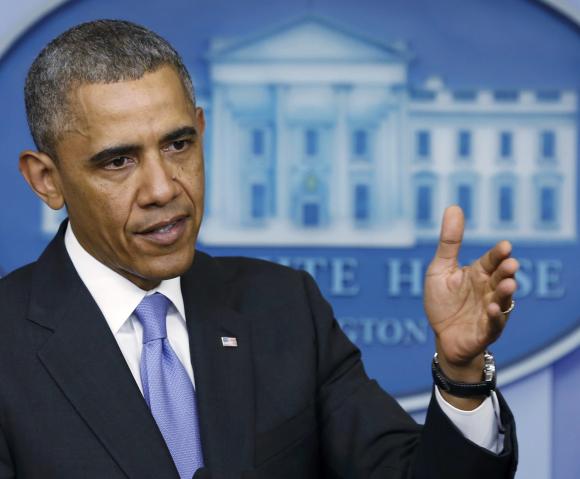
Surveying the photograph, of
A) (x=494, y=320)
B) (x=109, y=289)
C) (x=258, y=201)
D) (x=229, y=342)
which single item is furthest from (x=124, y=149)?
(x=258, y=201)

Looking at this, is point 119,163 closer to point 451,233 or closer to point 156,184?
point 156,184

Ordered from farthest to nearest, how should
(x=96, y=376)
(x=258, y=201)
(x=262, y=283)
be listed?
(x=258, y=201) → (x=262, y=283) → (x=96, y=376)

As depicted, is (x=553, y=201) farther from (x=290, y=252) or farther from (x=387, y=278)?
(x=290, y=252)

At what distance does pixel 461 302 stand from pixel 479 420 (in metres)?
0.17

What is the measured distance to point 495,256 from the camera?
1345 mm

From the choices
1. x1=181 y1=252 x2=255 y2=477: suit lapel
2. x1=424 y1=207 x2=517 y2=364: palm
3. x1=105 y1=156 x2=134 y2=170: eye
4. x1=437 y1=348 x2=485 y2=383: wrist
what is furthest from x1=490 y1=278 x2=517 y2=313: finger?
x1=105 y1=156 x2=134 y2=170: eye

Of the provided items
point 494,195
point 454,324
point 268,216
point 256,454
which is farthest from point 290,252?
point 454,324

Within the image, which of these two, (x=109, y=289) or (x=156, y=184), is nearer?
(x=156, y=184)

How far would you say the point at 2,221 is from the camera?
8.00ft

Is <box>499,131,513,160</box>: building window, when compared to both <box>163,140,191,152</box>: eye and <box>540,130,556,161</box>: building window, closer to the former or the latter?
<box>540,130,556,161</box>: building window

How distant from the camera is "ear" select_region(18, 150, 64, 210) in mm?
1626

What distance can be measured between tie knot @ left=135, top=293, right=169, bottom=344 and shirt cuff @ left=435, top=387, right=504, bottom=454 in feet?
1.44

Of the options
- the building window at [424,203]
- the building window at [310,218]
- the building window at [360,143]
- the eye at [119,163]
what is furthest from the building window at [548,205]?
the eye at [119,163]

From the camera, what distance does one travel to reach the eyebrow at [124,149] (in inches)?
59.1
